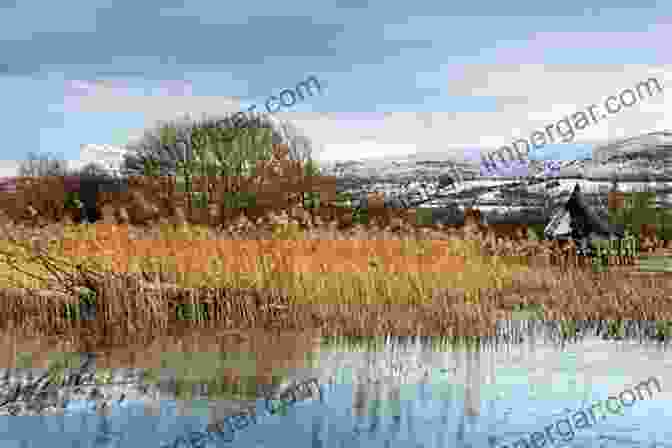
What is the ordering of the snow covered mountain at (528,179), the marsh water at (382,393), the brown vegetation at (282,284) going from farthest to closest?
the snow covered mountain at (528,179) → the brown vegetation at (282,284) → the marsh water at (382,393)

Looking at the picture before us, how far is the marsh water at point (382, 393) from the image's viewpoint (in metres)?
4.98

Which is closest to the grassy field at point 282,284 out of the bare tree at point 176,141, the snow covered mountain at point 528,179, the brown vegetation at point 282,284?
the brown vegetation at point 282,284

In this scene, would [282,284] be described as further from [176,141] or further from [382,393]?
[176,141]

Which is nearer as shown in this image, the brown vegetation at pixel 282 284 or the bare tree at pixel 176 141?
the brown vegetation at pixel 282 284

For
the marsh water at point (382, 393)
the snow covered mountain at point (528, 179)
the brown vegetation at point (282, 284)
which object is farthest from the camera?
the snow covered mountain at point (528, 179)

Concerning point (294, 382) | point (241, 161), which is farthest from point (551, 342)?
point (241, 161)

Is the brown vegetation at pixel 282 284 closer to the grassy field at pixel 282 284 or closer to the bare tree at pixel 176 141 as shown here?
the grassy field at pixel 282 284

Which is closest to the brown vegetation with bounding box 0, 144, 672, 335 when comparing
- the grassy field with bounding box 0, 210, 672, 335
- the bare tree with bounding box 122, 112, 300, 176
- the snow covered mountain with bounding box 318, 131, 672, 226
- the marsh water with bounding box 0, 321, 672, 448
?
the grassy field with bounding box 0, 210, 672, 335

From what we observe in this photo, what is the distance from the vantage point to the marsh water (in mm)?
4980

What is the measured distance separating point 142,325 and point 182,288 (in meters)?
0.64

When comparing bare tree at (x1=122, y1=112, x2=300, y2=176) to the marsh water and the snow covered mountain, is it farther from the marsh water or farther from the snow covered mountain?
the marsh water

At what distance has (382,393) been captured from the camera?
6.05 metres

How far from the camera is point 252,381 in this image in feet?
21.1

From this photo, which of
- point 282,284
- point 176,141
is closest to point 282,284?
point 282,284
